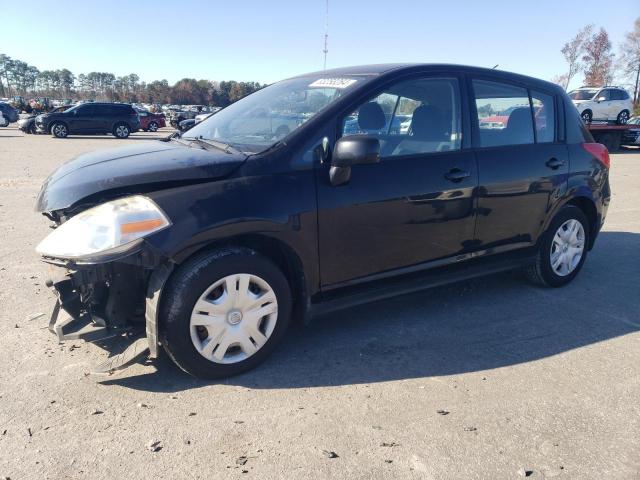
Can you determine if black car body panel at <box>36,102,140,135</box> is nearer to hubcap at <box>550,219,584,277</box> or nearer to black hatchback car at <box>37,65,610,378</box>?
black hatchback car at <box>37,65,610,378</box>

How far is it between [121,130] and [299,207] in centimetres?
2439

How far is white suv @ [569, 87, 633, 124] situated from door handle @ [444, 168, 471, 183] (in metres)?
22.2

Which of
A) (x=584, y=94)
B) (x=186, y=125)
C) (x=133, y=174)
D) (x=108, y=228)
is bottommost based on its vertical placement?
(x=108, y=228)

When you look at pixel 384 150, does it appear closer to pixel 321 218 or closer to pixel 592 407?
pixel 321 218

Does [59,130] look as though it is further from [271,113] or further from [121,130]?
[271,113]

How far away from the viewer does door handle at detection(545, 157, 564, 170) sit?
427 cm

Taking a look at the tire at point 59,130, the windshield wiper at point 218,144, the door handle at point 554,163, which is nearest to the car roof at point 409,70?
the door handle at point 554,163

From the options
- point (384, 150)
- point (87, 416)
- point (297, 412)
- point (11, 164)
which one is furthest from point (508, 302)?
point (11, 164)

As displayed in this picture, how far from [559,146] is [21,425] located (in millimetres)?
4412

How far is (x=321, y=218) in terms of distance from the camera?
3.08m

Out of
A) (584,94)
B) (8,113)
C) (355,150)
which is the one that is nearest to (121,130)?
(8,113)

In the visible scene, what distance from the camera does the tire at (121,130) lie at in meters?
24.7

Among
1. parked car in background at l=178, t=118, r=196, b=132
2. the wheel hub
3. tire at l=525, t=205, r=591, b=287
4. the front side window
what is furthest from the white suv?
the wheel hub

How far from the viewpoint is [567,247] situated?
462 cm
